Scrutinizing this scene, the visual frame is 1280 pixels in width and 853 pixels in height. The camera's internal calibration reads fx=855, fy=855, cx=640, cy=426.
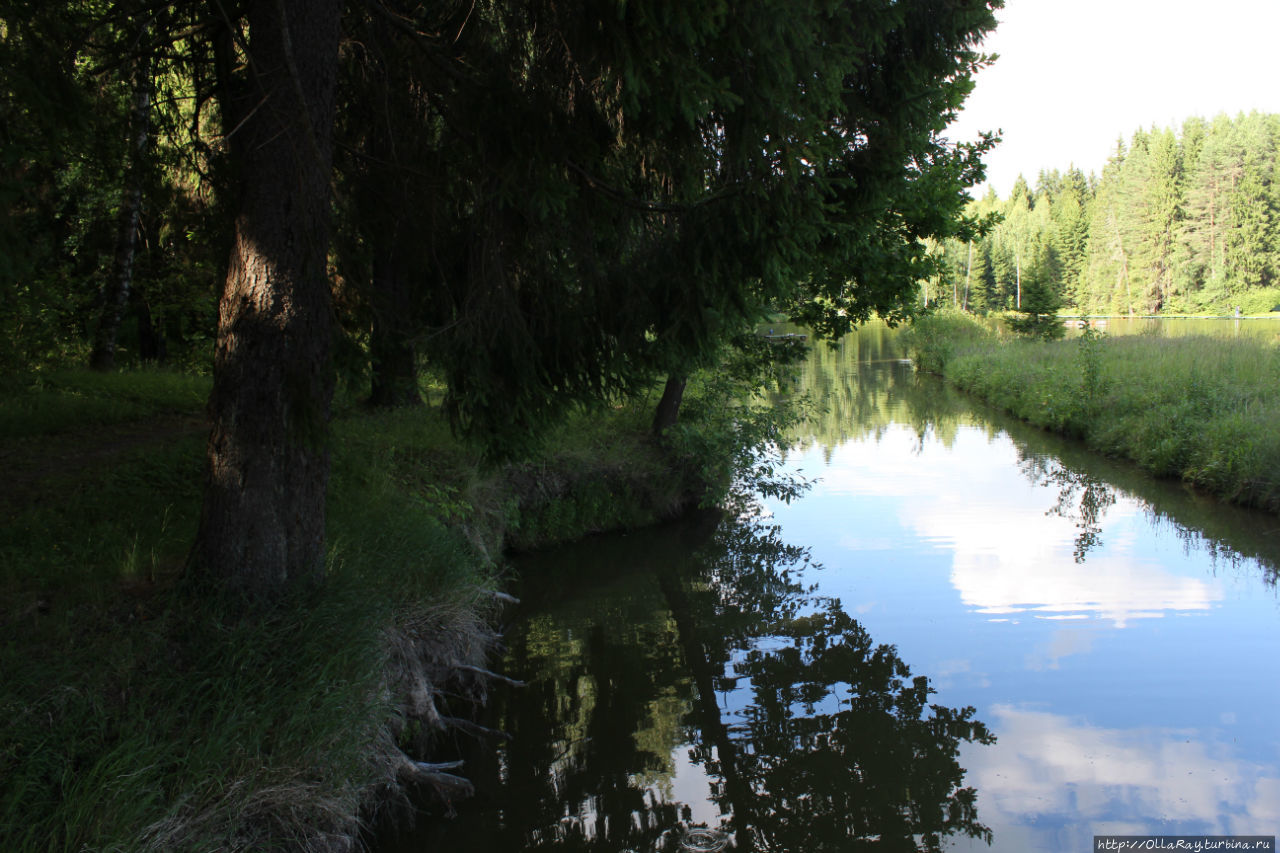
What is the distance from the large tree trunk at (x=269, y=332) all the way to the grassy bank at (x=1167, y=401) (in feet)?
44.3

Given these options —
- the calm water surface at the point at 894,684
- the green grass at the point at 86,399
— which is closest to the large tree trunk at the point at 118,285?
the green grass at the point at 86,399

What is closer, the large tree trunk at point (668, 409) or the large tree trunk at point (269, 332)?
the large tree trunk at point (269, 332)

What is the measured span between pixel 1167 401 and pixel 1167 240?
62709 millimetres

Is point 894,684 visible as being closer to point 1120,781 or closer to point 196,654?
point 1120,781

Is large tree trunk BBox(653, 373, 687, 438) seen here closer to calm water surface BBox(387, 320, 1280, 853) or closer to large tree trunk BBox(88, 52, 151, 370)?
calm water surface BBox(387, 320, 1280, 853)

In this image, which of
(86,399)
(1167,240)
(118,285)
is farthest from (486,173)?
(1167,240)

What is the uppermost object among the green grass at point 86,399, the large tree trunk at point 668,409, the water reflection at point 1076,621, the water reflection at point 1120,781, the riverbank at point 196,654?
the green grass at point 86,399

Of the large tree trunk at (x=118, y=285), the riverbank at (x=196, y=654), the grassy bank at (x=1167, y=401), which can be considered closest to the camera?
the riverbank at (x=196, y=654)

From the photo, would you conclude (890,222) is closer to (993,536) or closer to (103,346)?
(993,536)

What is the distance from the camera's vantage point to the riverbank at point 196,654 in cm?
373

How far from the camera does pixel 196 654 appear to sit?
15.1ft

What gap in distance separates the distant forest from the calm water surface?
47248 mm

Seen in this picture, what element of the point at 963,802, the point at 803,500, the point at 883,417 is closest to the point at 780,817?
the point at 963,802

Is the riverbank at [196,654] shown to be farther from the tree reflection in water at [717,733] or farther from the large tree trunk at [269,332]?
the tree reflection in water at [717,733]
